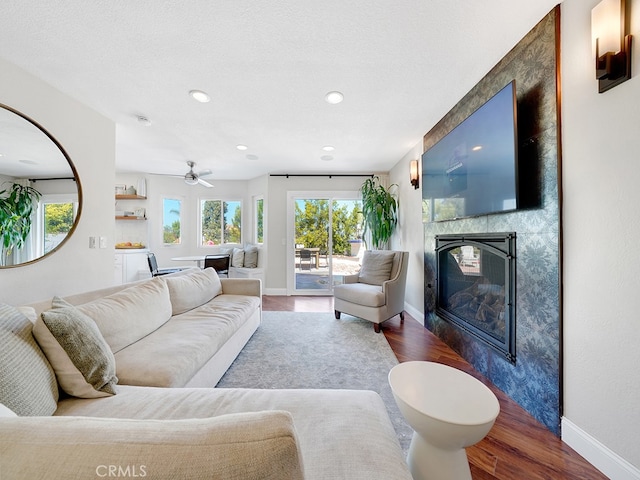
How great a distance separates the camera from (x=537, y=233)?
1560 mm

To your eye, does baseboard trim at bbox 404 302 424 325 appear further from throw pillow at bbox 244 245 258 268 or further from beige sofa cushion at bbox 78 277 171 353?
throw pillow at bbox 244 245 258 268

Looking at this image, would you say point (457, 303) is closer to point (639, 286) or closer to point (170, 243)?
point (639, 286)

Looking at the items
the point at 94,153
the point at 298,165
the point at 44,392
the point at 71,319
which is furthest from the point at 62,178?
the point at 298,165

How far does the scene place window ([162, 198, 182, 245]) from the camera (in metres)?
5.48

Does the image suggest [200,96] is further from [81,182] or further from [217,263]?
[217,263]

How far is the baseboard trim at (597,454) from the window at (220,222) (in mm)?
5570

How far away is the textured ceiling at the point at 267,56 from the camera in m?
1.46

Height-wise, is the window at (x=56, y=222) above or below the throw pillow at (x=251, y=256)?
above

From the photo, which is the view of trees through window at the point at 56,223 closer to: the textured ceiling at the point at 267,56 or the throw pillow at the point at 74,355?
the textured ceiling at the point at 267,56

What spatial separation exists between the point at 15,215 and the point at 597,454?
395cm

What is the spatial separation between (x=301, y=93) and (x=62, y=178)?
227 cm

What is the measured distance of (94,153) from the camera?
2525 millimetres

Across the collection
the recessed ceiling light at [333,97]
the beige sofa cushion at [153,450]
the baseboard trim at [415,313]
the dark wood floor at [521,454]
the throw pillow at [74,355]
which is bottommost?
the dark wood floor at [521,454]

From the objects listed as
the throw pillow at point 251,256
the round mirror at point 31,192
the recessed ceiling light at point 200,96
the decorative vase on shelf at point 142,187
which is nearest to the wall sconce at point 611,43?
the recessed ceiling light at point 200,96
